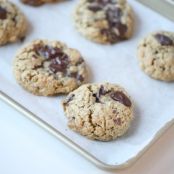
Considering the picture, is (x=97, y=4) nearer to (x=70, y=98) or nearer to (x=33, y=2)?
(x=33, y=2)

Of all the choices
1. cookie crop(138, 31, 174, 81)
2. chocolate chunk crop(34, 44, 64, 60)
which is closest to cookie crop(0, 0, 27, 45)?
chocolate chunk crop(34, 44, 64, 60)

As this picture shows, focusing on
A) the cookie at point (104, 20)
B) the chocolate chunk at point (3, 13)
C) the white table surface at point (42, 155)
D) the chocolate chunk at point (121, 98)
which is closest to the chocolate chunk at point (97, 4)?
the cookie at point (104, 20)

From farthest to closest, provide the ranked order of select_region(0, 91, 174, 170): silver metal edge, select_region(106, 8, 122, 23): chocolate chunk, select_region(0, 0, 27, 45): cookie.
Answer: select_region(106, 8, 122, 23): chocolate chunk, select_region(0, 0, 27, 45): cookie, select_region(0, 91, 174, 170): silver metal edge

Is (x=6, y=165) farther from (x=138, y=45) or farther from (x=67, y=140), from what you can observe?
(x=138, y=45)

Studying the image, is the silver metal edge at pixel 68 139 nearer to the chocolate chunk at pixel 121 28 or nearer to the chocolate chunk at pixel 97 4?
the chocolate chunk at pixel 121 28

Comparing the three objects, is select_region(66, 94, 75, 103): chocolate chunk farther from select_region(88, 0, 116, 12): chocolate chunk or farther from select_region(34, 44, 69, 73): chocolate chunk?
select_region(88, 0, 116, 12): chocolate chunk

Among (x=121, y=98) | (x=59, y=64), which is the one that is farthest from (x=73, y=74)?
(x=121, y=98)

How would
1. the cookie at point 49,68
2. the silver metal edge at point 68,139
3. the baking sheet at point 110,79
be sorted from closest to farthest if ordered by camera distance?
the silver metal edge at point 68,139 → the baking sheet at point 110,79 → the cookie at point 49,68
